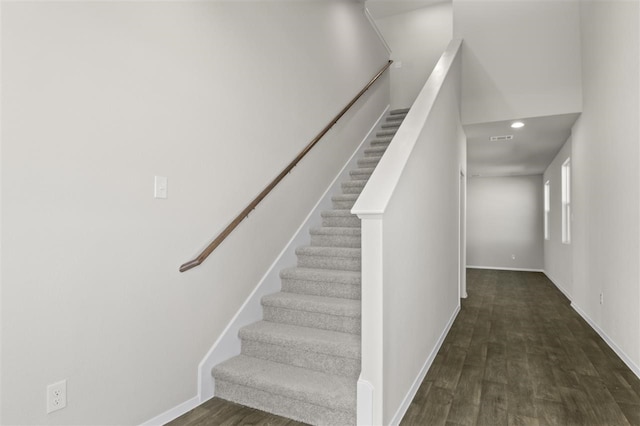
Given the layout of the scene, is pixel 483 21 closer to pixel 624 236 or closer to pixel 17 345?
pixel 624 236

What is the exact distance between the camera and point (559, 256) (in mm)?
6832

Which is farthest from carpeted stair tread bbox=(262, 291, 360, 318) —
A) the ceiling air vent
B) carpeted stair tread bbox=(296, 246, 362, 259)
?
the ceiling air vent

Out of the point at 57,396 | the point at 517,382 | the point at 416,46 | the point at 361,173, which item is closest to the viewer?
the point at 57,396

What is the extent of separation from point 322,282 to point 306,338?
0.59m

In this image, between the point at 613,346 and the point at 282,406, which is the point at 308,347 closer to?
the point at 282,406

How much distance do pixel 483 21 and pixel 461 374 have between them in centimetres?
407

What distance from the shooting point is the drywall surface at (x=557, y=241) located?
5927 mm

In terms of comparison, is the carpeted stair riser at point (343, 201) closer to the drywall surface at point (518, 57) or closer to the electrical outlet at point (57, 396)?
the drywall surface at point (518, 57)

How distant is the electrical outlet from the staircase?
2.90ft

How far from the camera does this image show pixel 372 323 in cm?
185

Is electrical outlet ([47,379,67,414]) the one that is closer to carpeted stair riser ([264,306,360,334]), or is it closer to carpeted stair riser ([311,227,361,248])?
carpeted stair riser ([264,306,360,334])

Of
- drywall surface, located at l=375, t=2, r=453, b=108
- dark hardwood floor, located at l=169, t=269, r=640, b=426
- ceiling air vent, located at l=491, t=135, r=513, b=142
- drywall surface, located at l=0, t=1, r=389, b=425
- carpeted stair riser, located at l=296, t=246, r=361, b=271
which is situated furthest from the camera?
drywall surface, located at l=375, t=2, r=453, b=108

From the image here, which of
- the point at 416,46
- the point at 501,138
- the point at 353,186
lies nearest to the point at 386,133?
the point at 353,186

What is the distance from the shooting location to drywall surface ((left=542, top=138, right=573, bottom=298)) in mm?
5927
